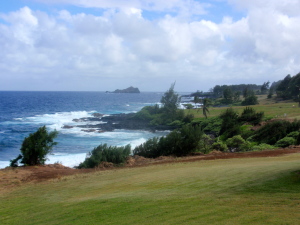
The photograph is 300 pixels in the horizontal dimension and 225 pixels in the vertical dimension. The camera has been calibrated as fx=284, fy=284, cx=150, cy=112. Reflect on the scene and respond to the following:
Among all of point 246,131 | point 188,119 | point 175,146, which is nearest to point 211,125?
point 188,119

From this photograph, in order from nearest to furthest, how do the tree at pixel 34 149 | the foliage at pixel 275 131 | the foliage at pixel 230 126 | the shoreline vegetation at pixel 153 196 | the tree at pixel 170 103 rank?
the shoreline vegetation at pixel 153 196
the tree at pixel 34 149
the foliage at pixel 275 131
the foliage at pixel 230 126
the tree at pixel 170 103

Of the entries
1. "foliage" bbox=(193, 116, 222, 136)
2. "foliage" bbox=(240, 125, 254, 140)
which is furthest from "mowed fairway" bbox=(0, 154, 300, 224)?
"foliage" bbox=(193, 116, 222, 136)

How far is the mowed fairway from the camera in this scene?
873 cm

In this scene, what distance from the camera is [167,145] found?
3070cm

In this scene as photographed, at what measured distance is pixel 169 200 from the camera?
Answer: 426 inches

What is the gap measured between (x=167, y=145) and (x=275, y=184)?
1948 cm

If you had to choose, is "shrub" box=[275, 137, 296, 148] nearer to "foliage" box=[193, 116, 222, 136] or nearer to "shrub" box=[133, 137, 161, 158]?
"shrub" box=[133, 137, 161, 158]

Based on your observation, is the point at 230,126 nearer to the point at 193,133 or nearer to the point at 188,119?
the point at 188,119

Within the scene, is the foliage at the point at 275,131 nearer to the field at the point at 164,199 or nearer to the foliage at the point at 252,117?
the foliage at the point at 252,117

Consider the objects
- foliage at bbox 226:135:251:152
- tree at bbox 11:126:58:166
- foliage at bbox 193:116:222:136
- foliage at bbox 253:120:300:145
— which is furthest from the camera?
foliage at bbox 193:116:222:136

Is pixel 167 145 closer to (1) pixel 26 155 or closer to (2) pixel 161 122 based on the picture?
(1) pixel 26 155

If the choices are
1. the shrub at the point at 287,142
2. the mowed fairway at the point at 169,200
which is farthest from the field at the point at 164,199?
the shrub at the point at 287,142

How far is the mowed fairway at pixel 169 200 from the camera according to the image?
28.7ft

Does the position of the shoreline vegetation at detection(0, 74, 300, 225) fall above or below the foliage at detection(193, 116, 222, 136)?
above
